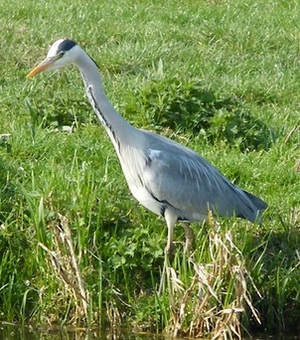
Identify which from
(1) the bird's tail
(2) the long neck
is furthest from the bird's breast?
(1) the bird's tail

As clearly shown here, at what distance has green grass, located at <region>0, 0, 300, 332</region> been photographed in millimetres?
7227

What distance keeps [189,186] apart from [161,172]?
229 mm

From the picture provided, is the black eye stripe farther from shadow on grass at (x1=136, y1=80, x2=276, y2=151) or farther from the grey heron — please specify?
shadow on grass at (x1=136, y1=80, x2=276, y2=151)

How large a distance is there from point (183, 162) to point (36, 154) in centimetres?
153

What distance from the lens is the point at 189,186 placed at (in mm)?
7402

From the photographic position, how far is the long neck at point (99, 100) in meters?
7.13

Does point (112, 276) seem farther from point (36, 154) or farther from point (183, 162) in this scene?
point (36, 154)

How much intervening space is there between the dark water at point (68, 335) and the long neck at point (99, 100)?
4.13 ft

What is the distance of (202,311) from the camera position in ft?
22.5

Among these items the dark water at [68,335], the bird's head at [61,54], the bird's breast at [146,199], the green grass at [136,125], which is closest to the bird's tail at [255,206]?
the green grass at [136,125]

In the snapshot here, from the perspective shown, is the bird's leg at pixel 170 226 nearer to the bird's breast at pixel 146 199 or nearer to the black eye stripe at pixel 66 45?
the bird's breast at pixel 146 199

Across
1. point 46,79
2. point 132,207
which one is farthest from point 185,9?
point 132,207

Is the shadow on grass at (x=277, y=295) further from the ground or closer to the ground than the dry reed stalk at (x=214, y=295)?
closer to the ground

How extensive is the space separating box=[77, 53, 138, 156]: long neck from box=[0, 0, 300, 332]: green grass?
48cm
